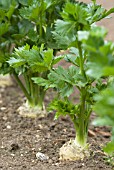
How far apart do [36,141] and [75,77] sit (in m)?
0.64

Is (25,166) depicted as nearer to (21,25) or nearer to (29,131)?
(29,131)

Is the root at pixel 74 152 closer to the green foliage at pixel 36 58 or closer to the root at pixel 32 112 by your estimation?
the green foliage at pixel 36 58

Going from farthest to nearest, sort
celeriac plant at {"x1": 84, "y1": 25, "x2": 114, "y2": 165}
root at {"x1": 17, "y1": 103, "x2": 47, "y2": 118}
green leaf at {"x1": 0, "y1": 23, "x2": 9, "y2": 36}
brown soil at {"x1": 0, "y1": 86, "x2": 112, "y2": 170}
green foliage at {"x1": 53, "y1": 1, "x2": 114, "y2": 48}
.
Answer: root at {"x1": 17, "y1": 103, "x2": 47, "y2": 118} < green leaf at {"x1": 0, "y1": 23, "x2": 9, "y2": 36} < brown soil at {"x1": 0, "y1": 86, "x2": 112, "y2": 170} < green foliage at {"x1": 53, "y1": 1, "x2": 114, "y2": 48} < celeriac plant at {"x1": 84, "y1": 25, "x2": 114, "y2": 165}

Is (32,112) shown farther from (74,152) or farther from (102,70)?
(102,70)

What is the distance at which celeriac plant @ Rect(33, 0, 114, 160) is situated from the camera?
1681 mm

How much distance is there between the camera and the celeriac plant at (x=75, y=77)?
1681 mm

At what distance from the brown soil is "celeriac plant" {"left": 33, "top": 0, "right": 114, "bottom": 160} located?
7 cm

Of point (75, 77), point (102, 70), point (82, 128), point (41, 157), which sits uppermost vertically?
point (102, 70)

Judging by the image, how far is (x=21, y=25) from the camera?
98.3 inches

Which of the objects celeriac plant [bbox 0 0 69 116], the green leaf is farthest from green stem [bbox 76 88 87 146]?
the green leaf

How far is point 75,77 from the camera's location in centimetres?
180

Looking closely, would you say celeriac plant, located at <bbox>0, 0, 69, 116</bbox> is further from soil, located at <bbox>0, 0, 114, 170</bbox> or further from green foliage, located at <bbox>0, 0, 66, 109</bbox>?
soil, located at <bbox>0, 0, 114, 170</bbox>

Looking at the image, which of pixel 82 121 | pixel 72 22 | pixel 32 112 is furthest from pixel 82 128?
pixel 32 112

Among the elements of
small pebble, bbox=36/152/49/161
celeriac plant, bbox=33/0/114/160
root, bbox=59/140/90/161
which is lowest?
small pebble, bbox=36/152/49/161
